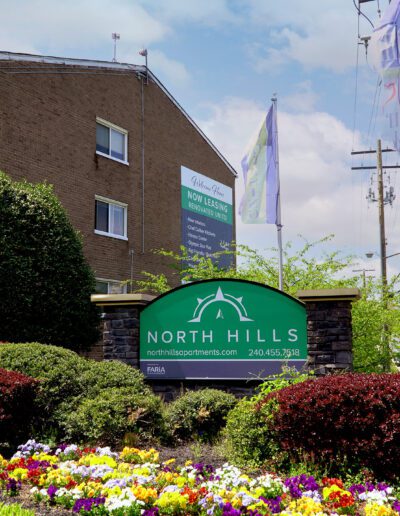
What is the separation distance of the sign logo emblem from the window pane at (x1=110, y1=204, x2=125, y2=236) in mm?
11907

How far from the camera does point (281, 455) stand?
7250 millimetres

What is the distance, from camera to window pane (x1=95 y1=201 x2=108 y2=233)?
22.0m

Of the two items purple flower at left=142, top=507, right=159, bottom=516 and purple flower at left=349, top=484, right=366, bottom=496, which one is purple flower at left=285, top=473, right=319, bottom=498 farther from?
purple flower at left=142, top=507, right=159, bottom=516

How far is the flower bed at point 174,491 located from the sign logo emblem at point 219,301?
422 cm

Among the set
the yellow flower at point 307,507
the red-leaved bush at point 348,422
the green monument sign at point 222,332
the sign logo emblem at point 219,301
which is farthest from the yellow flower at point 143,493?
the sign logo emblem at point 219,301

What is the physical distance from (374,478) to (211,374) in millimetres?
4532

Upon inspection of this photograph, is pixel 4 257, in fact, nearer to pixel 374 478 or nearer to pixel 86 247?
pixel 86 247

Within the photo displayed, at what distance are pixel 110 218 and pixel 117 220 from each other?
1.44 feet

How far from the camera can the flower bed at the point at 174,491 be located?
16.6 ft

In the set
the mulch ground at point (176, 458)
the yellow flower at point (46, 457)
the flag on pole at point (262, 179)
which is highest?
the flag on pole at point (262, 179)

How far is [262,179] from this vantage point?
1370cm

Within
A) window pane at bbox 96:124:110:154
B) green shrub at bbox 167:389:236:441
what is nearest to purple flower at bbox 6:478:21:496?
green shrub at bbox 167:389:236:441

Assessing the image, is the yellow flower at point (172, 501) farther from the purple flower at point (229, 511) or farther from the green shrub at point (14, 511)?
the green shrub at point (14, 511)

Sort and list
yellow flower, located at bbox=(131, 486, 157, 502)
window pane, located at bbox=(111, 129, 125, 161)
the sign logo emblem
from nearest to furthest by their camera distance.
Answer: yellow flower, located at bbox=(131, 486, 157, 502), the sign logo emblem, window pane, located at bbox=(111, 129, 125, 161)
